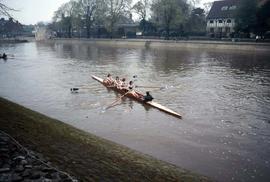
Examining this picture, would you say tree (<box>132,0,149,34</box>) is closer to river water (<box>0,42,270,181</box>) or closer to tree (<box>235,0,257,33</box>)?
tree (<box>235,0,257,33</box>)

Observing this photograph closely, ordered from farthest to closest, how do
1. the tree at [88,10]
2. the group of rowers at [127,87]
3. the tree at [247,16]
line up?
the tree at [88,10], the tree at [247,16], the group of rowers at [127,87]

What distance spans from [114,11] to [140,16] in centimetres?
1030

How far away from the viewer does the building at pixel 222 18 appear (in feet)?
282

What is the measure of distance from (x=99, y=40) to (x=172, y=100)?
74.9 m

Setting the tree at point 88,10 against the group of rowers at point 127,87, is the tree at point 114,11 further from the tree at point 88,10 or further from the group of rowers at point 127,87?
the group of rowers at point 127,87

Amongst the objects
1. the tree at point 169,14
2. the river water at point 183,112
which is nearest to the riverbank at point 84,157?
the river water at point 183,112

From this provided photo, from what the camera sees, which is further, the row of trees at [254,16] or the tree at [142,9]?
the tree at [142,9]

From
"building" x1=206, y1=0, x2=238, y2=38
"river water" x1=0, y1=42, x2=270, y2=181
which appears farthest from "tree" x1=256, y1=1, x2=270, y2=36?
"river water" x1=0, y1=42, x2=270, y2=181

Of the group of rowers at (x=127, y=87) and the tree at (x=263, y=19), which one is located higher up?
the tree at (x=263, y=19)

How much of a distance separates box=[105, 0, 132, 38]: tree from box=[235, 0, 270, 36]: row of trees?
1772 inches

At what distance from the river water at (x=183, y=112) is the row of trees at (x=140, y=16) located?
156 ft

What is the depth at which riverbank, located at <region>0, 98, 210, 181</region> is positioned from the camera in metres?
8.59

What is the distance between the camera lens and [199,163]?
1295cm

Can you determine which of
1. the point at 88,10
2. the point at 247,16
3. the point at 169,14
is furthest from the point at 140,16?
the point at 247,16
